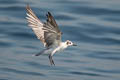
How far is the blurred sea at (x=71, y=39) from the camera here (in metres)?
13.3

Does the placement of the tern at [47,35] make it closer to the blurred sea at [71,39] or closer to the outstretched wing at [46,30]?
the outstretched wing at [46,30]

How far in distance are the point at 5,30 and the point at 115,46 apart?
3.35 m

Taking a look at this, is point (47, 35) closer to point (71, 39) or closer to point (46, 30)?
point (46, 30)

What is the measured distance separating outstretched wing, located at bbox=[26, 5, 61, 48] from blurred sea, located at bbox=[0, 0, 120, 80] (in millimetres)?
2788

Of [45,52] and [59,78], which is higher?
[45,52]

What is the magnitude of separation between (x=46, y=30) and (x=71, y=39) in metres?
6.94

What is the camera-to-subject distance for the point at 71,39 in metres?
16.2

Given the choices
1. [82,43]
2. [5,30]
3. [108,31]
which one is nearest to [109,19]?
[108,31]

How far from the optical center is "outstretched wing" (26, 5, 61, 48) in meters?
9.24

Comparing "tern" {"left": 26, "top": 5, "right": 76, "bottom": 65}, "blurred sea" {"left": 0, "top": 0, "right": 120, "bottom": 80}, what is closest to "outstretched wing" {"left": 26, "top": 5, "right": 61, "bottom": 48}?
"tern" {"left": 26, "top": 5, "right": 76, "bottom": 65}

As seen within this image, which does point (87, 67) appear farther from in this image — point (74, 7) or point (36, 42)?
point (74, 7)

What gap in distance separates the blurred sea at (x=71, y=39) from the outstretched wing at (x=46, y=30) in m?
2.79

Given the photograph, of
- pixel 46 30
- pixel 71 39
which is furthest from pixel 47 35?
pixel 71 39

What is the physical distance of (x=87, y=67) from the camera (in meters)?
13.8
